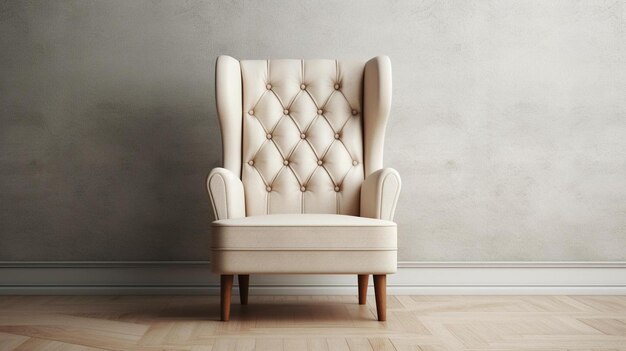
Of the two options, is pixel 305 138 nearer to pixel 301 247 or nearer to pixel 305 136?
pixel 305 136

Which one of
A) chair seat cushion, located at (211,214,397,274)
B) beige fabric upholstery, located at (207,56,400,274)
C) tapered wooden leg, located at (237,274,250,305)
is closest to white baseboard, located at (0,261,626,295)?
tapered wooden leg, located at (237,274,250,305)

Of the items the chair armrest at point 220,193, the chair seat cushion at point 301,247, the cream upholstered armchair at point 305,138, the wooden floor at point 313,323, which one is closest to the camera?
the wooden floor at point 313,323

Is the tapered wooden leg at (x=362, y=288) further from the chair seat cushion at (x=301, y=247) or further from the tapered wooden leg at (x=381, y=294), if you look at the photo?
the chair seat cushion at (x=301, y=247)

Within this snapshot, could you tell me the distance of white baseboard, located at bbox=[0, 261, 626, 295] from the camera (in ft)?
9.05

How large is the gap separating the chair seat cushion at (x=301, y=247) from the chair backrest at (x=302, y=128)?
0.43m

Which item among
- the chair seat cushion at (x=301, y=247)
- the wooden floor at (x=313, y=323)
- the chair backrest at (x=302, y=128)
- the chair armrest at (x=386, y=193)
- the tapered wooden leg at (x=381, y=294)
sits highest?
the chair backrest at (x=302, y=128)

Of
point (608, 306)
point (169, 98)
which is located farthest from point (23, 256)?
point (608, 306)

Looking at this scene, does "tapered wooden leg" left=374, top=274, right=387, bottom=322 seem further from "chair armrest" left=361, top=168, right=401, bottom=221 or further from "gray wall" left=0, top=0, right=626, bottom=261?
"gray wall" left=0, top=0, right=626, bottom=261

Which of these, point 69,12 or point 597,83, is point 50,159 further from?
point 597,83

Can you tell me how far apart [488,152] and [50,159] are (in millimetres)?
1984

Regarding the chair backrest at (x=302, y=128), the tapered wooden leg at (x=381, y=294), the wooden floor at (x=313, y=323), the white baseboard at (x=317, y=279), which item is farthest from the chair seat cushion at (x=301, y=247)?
the white baseboard at (x=317, y=279)

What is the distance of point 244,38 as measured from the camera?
2826 mm

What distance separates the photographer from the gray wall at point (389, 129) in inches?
110

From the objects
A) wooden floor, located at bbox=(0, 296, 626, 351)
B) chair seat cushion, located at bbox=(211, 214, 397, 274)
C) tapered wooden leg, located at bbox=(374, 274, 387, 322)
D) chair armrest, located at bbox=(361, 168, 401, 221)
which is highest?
chair armrest, located at bbox=(361, 168, 401, 221)
